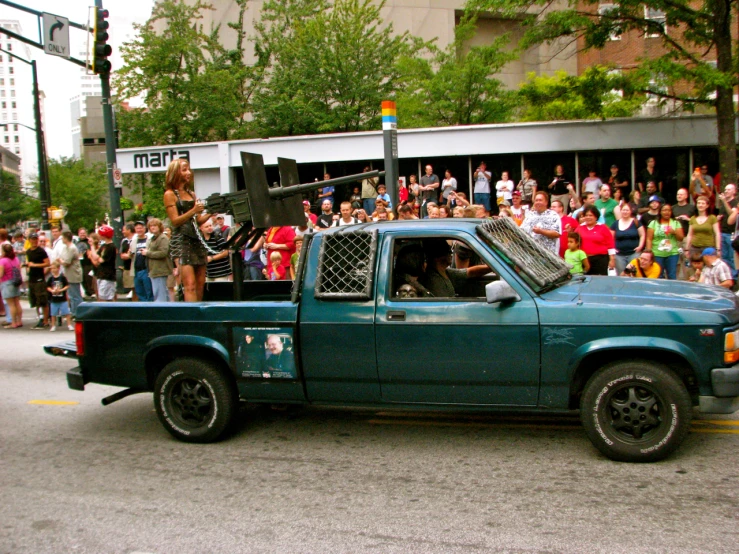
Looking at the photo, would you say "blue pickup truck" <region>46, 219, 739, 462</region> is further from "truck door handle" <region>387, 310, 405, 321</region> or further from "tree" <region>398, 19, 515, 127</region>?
"tree" <region>398, 19, 515, 127</region>

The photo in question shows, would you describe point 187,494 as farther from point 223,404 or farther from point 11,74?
point 11,74

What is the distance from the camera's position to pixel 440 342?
5625mm

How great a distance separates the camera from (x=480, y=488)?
5.11m

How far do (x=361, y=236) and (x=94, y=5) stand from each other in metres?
12.5

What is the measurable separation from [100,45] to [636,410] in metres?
14.0

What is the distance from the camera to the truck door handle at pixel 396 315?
225 inches

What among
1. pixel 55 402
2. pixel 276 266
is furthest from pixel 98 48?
pixel 55 402

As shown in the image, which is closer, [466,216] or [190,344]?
[190,344]

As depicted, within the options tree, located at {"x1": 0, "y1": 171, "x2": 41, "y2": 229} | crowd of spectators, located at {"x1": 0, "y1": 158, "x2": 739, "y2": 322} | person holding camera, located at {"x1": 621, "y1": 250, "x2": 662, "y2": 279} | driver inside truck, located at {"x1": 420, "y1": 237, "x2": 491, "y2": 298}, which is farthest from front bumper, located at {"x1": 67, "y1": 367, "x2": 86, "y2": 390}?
tree, located at {"x1": 0, "y1": 171, "x2": 41, "y2": 229}

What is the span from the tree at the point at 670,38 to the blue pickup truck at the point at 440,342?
12.1 m

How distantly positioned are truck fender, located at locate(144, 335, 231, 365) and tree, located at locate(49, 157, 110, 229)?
49.6m

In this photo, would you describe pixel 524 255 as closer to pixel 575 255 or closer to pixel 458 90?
pixel 575 255

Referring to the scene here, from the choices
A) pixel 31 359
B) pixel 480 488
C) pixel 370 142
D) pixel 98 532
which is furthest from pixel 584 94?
pixel 98 532

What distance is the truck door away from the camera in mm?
5492
